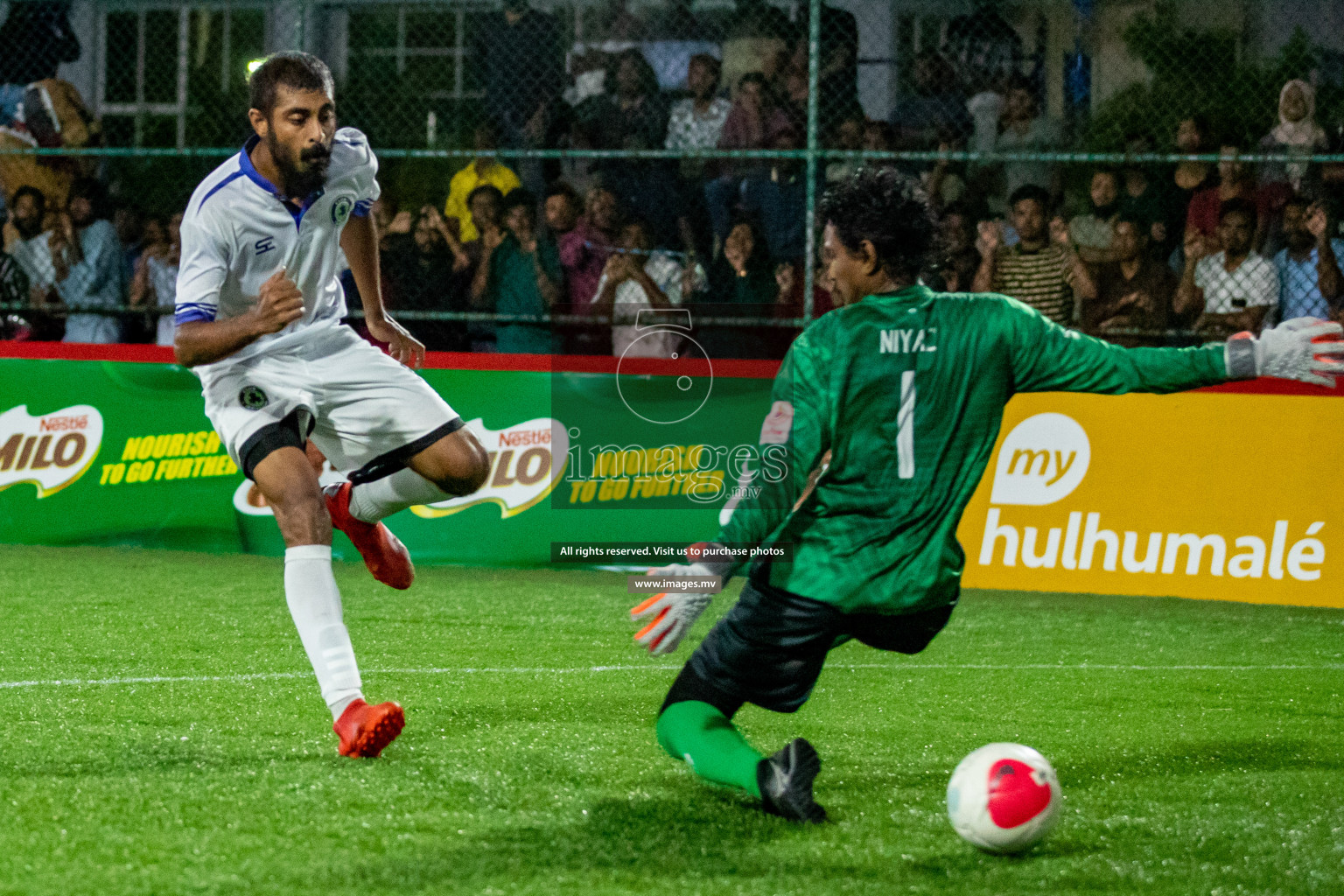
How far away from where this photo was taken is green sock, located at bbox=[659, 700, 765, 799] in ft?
12.5

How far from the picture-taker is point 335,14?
45.9 feet

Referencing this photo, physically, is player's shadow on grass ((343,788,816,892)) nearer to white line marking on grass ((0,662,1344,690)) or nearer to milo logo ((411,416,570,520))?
white line marking on grass ((0,662,1344,690))

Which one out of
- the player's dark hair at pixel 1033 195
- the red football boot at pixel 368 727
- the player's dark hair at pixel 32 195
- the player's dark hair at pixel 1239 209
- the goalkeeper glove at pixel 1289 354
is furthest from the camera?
the player's dark hair at pixel 32 195

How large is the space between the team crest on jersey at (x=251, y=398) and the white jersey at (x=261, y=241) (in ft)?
0.35

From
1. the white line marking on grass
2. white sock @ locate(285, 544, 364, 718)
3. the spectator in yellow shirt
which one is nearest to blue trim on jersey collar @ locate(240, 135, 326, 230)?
white sock @ locate(285, 544, 364, 718)

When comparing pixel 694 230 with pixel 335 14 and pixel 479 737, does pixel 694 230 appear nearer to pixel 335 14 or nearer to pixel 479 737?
pixel 479 737

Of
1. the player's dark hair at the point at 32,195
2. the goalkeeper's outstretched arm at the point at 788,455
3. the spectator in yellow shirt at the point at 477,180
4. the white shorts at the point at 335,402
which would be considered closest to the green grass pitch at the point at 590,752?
the goalkeeper's outstretched arm at the point at 788,455

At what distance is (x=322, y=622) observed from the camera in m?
4.47

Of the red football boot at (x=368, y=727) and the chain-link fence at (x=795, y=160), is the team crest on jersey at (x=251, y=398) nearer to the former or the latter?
the red football boot at (x=368, y=727)

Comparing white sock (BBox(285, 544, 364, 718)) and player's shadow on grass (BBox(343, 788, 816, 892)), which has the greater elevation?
white sock (BBox(285, 544, 364, 718))

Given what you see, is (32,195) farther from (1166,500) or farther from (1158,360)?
(1158,360)

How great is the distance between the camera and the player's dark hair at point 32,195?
402 inches

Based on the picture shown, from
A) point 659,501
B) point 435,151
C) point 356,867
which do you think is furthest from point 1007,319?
point 435,151

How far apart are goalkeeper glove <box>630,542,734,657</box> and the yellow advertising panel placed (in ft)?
14.6
